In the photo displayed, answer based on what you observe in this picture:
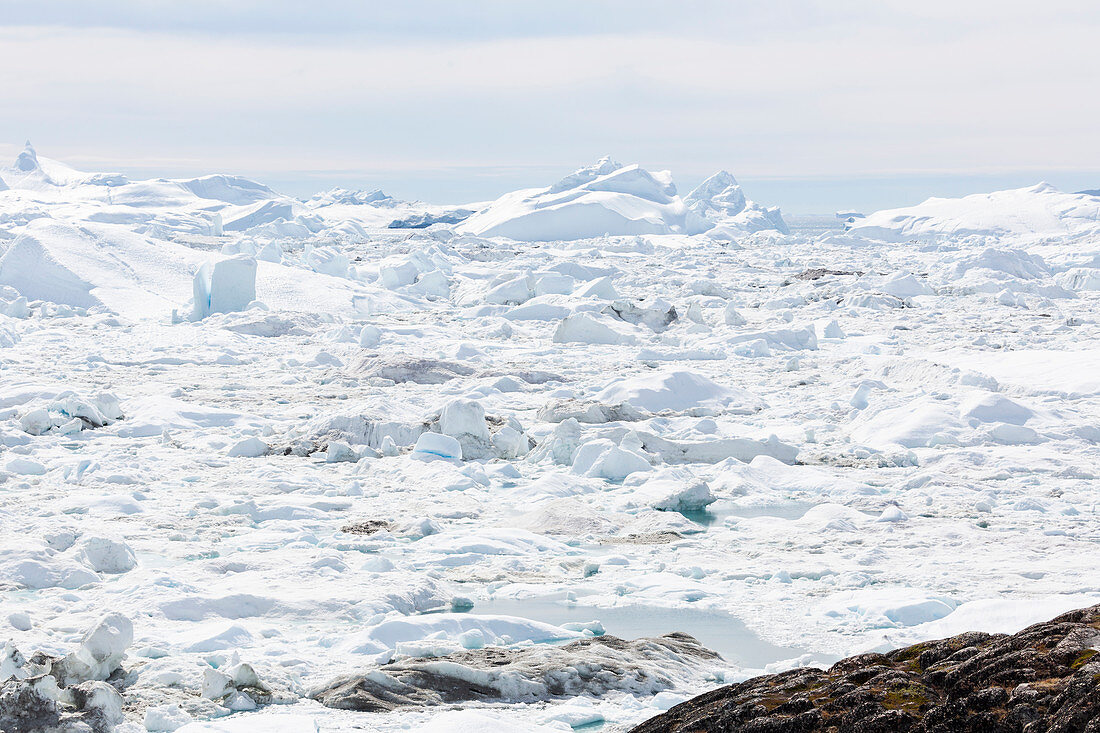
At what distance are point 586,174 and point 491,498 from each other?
6692 centimetres

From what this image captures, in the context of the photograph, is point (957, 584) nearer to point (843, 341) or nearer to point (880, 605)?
point (880, 605)

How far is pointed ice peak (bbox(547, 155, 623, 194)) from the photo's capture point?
238 feet

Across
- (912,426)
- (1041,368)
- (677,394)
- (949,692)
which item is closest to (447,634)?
(949,692)

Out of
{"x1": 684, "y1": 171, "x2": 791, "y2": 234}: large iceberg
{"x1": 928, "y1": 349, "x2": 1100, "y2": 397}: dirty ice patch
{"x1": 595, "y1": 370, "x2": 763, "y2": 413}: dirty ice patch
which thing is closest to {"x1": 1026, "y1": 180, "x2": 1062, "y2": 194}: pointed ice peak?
{"x1": 684, "y1": 171, "x2": 791, "y2": 234}: large iceberg

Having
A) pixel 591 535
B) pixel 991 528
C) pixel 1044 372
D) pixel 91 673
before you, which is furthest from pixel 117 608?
pixel 1044 372

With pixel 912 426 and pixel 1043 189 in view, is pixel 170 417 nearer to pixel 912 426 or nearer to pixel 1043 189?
pixel 912 426

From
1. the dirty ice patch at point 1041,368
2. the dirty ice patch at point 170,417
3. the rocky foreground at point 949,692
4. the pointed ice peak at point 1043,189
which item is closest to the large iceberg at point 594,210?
the pointed ice peak at point 1043,189

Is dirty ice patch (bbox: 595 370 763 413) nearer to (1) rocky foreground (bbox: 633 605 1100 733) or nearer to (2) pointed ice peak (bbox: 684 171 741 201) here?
(1) rocky foreground (bbox: 633 605 1100 733)

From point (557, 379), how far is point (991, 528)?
9082 mm

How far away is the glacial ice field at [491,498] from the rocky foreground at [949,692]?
1.51 meters

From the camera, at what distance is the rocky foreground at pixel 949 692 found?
236 centimetres

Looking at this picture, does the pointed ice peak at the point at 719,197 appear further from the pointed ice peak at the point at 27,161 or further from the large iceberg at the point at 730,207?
the pointed ice peak at the point at 27,161

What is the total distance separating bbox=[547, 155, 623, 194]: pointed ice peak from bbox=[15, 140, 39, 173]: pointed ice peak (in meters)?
56.1

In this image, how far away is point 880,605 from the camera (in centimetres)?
623
